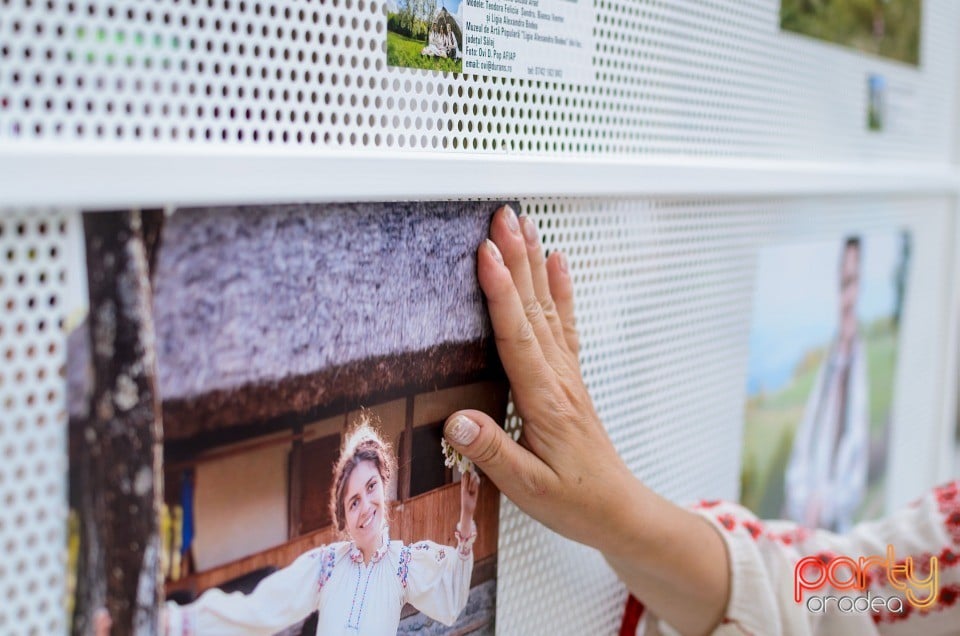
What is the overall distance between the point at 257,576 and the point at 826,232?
3.07 ft

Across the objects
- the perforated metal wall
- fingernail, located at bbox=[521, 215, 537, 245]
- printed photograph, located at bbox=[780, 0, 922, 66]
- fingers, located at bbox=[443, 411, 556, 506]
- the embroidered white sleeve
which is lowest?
the embroidered white sleeve

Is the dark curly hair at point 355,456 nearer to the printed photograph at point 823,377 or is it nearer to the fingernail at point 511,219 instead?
the fingernail at point 511,219

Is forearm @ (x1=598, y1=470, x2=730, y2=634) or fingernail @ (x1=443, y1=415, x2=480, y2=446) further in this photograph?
forearm @ (x1=598, y1=470, x2=730, y2=634)

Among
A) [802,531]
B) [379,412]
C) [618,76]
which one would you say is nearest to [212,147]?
[379,412]

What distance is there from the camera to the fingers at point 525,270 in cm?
66

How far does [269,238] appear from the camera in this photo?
1.68 feet

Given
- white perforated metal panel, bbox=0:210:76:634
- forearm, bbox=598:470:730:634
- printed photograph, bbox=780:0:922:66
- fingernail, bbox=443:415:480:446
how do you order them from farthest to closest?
printed photograph, bbox=780:0:922:66, forearm, bbox=598:470:730:634, fingernail, bbox=443:415:480:446, white perforated metal panel, bbox=0:210:76:634

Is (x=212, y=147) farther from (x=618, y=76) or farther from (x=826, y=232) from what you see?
(x=826, y=232)

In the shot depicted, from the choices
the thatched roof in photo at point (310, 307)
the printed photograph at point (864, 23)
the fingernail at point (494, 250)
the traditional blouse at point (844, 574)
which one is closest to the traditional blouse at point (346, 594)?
the thatched roof in photo at point (310, 307)

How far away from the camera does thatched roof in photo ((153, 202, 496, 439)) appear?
480 millimetres

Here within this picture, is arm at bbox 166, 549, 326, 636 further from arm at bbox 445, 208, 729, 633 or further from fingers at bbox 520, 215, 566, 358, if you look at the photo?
fingers at bbox 520, 215, 566, 358

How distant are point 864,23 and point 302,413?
104 cm

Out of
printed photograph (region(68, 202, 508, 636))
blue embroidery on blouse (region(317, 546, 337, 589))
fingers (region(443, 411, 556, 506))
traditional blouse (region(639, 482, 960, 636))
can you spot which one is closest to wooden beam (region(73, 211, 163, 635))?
printed photograph (region(68, 202, 508, 636))

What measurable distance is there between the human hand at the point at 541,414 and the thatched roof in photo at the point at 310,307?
24 mm
